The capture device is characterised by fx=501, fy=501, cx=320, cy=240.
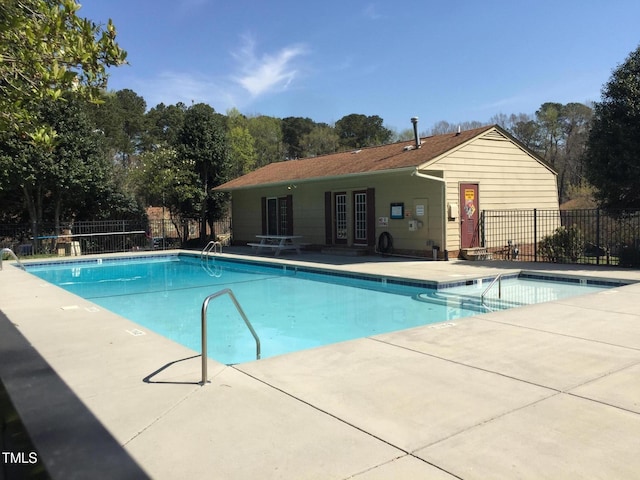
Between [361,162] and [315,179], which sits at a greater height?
[361,162]

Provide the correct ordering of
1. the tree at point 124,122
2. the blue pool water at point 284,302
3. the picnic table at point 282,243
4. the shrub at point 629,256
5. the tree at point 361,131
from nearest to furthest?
the blue pool water at point 284,302, the shrub at point 629,256, the picnic table at point 282,243, the tree at point 124,122, the tree at point 361,131

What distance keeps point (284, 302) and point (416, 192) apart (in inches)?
246

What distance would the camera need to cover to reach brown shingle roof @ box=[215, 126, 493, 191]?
14.3 meters

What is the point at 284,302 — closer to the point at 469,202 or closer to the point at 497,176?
the point at 469,202

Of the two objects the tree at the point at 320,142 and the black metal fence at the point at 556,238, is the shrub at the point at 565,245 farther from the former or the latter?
the tree at the point at 320,142

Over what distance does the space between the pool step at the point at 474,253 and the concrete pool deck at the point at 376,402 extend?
7937mm

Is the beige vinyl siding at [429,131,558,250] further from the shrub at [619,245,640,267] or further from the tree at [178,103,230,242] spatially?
the tree at [178,103,230,242]

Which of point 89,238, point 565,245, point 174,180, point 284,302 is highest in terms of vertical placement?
point 174,180

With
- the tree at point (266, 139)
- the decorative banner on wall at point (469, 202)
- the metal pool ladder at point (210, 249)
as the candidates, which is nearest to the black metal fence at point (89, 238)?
the metal pool ladder at point (210, 249)

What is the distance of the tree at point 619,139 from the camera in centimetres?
1167

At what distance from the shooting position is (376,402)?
143 inches

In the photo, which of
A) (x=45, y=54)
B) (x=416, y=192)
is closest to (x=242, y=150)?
(x=416, y=192)

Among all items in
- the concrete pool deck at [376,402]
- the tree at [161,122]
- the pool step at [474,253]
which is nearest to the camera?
the concrete pool deck at [376,402]

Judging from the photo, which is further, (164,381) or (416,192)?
(416,192)
